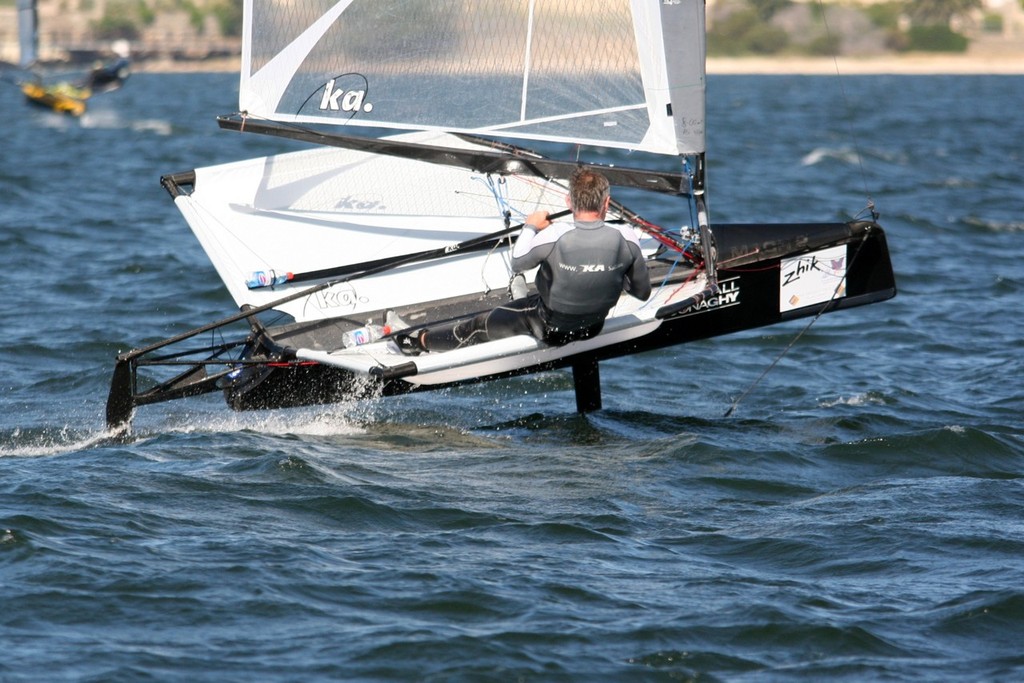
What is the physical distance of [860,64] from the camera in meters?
74.0

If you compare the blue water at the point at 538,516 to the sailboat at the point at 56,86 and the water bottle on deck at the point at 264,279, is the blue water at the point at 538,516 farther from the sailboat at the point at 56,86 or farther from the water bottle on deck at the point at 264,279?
the sailboat at the point at 56,86

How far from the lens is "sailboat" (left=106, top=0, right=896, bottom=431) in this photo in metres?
6.31

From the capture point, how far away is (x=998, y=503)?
17.9 ft

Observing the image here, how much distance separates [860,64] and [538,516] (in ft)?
241

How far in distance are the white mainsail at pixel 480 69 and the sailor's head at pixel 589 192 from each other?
0.76 metres

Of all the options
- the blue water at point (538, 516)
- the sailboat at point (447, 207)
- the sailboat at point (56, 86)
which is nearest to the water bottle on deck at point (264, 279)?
the sailboat at point (447, 207)

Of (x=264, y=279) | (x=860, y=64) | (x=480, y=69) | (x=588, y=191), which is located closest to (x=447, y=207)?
(x=480, y=69)

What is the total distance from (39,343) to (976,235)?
9311 mm

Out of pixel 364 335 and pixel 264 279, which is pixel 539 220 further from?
pixel 264 279

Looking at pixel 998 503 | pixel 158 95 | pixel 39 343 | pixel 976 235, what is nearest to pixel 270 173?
pixel 39 343

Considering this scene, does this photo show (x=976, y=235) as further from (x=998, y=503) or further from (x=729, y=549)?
(x=729, y=549)

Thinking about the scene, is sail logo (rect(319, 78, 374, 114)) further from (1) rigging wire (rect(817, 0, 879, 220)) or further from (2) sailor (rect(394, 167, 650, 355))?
(1) rigging wire (rect(817, 0, 879, 220))

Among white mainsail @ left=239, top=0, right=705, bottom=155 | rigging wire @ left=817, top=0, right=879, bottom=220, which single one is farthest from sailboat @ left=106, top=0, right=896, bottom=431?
rigging wire @ left=817, top=0, right=879, bottom=220

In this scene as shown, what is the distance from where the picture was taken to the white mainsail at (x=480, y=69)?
6.43m
